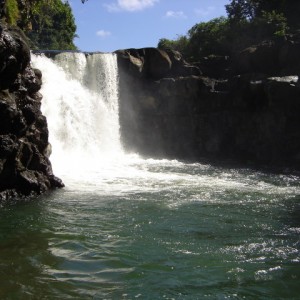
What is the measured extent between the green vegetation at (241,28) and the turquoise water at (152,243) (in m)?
23.7

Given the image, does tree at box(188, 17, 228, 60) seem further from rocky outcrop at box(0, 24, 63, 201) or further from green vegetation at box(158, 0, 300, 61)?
rocky outcrop at box(0, 24, 63, 201)

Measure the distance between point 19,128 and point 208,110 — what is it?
53.5ft

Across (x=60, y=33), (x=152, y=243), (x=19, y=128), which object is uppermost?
(x=60, y=33)

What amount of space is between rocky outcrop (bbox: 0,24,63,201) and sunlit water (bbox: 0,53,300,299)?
2.85ft

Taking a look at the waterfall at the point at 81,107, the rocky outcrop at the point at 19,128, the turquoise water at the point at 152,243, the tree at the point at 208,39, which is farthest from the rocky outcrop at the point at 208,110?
the rocky outcrop at the point at 19,128

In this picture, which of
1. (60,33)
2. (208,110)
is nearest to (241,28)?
(208,110)

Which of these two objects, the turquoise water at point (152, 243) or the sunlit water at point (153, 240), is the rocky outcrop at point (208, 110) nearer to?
the sunlit water at point (153, 240)

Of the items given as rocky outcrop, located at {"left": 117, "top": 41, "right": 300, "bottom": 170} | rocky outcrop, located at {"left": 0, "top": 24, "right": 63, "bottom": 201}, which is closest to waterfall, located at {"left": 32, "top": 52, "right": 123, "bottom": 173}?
rocky outcrop, located at {"left": 117, "top": 41, "right": 300, "bottom": 170}

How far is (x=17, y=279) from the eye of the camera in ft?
25.9

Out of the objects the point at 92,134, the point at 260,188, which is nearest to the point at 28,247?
the point at 260,188

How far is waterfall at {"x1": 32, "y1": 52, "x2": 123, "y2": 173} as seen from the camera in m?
24.0

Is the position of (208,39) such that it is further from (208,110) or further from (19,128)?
(19,128)

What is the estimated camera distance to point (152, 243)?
10094mm

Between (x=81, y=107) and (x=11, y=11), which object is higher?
(x=11, y=11)
